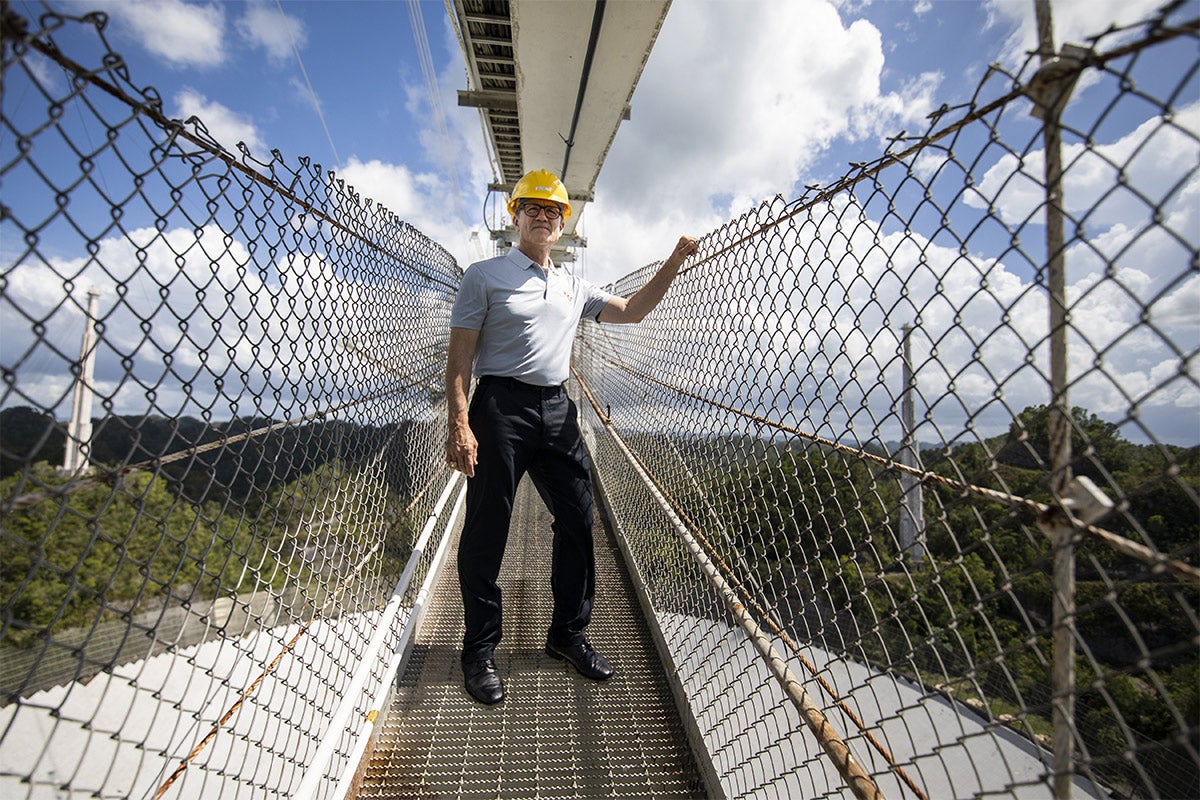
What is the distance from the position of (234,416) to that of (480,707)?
1.60 meters

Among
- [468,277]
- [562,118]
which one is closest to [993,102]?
[468,277]

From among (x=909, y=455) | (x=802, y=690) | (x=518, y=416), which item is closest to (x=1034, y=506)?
(x=909, y=455)

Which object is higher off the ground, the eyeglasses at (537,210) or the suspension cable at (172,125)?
the eyeglasses at (537,210)

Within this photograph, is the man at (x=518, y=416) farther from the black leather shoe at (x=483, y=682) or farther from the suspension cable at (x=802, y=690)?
the suspension cable at (x=802, y=690)

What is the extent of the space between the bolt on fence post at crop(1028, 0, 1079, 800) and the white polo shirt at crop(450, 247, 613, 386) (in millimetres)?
1664

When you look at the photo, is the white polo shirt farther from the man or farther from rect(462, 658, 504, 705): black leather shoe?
rect(462, 658, 504, 705): black leather shoe

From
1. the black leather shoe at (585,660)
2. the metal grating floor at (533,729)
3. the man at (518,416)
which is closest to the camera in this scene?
the metal grating floor at (533,729)

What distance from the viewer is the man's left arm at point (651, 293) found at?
2529 mm

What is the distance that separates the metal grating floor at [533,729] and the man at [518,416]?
5.6 inches

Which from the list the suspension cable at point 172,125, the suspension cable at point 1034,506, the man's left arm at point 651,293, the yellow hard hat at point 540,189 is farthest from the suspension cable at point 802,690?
the suspension cable at point 172,125

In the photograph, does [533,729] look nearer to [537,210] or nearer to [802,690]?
[802,690]

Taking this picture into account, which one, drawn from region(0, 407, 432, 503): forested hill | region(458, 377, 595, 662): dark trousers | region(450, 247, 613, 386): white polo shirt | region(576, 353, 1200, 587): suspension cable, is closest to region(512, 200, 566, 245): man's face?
region(450, 247, 613, 386): white polo shirt

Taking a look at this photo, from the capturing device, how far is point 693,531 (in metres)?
2.84

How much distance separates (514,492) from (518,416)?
0.99ft
